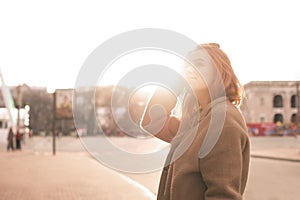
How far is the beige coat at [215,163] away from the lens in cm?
197

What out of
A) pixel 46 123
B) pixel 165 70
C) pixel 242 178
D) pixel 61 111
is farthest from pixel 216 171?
pixel 46 123

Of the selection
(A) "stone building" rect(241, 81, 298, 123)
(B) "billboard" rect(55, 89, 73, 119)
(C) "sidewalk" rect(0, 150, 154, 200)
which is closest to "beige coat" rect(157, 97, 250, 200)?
(C) "sidewalk" rect(0, 150, 154, 200)

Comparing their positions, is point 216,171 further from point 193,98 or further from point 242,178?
point 193,98

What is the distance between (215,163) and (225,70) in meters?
0.40

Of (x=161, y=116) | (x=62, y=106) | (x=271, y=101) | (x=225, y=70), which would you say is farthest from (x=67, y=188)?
(x=271, y=101)

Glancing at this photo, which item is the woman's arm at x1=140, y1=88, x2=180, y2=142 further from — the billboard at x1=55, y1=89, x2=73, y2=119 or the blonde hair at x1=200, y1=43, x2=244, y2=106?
the billboard at x1=55, y1=89, x2=73, y2=119

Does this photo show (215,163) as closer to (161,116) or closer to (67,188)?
(161,116)

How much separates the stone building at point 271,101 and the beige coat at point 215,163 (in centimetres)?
8266

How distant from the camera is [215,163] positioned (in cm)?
198

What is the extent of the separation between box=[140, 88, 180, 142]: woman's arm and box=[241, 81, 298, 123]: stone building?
82.2 metres

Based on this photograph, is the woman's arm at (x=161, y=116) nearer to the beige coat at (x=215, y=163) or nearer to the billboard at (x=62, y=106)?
the beige coat at (x=215, y=163)

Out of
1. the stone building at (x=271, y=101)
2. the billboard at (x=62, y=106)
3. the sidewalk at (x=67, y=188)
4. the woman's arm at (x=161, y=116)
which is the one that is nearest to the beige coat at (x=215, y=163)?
the woman's arm at (x=161, y=116)

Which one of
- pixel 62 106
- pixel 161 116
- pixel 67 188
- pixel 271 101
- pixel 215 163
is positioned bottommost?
pixel 271 101

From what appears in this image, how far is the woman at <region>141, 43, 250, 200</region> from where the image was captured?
198 centimetres
